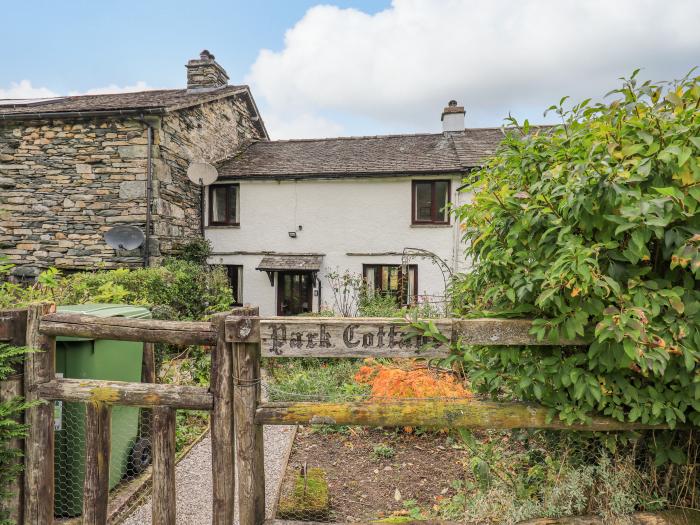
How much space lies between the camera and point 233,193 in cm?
1341

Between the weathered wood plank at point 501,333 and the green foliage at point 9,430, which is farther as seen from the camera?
the green foliage at point 9,430

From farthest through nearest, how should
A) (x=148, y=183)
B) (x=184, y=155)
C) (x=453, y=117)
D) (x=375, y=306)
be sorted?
(x=453, y=117) → (x=184, y=155) → (x=148, y=183) → (x=375, y=306)

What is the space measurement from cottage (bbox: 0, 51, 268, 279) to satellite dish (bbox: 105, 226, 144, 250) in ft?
0.90

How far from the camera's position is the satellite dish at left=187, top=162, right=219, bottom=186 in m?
11.7

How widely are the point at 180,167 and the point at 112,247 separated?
2999mm

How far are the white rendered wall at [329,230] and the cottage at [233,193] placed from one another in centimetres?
3

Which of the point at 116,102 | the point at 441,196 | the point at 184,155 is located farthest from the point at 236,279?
the point at 441,196

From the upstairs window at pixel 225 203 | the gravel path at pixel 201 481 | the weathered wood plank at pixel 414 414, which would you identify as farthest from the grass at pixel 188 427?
the upstairs window at pixel 225 203

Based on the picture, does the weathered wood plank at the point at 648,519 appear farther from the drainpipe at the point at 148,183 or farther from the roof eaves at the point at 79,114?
the roof eaves at the point at 79,114

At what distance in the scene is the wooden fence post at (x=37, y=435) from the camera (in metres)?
2.63

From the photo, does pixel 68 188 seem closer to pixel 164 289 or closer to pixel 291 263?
pixel 164 289

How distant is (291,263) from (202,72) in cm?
803

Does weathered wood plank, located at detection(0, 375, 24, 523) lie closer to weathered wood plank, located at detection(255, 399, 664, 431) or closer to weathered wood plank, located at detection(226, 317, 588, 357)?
weathered wood plank, located at detection(226, 317, 588, 357)

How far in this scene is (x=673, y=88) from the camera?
216cm
